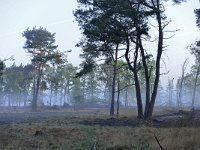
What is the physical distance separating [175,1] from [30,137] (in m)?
18.2

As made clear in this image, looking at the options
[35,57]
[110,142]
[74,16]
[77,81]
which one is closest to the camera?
[110,142]

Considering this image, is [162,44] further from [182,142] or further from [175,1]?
[182,142]

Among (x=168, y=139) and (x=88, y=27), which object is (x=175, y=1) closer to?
A: (x=88, y=27)

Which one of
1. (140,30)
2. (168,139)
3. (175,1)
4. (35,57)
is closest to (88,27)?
(140,30)

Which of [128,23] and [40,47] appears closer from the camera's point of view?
[128,23]

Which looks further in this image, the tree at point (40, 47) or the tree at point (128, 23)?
the tree at point (40, 47)

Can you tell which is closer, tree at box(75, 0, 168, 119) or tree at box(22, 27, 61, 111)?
tree at box(75, 0, 168, 119)

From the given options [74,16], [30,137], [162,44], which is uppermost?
[74,16]

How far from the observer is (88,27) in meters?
31.5

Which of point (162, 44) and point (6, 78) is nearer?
point (162, 44)

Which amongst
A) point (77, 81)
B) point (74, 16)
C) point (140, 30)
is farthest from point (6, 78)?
point (140, 30)

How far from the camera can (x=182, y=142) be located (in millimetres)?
12344

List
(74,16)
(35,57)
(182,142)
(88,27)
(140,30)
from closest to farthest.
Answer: (182,142), (140,30), (88,27), (74,16), (35,57)

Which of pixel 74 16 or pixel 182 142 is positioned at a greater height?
pixel 74 16
